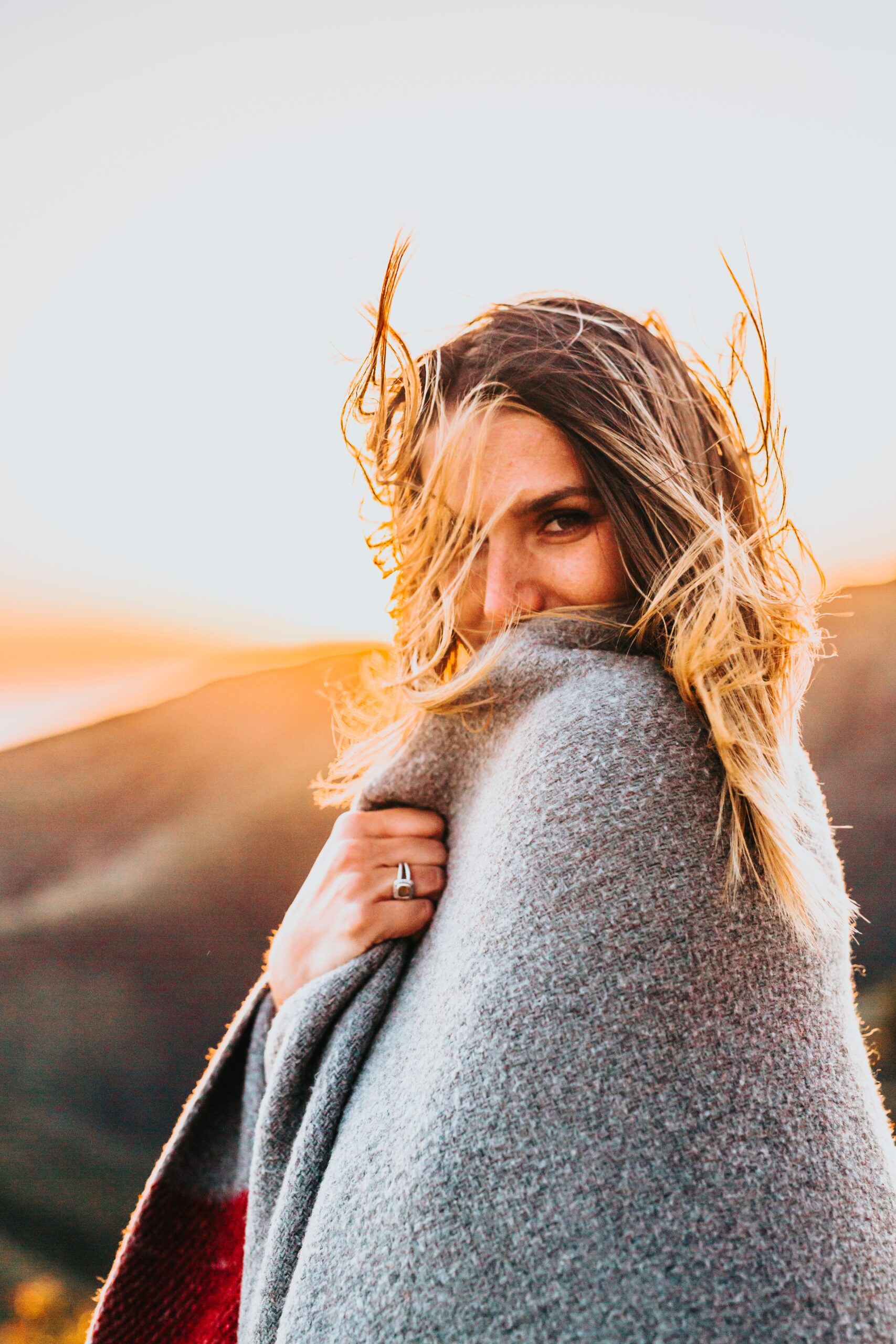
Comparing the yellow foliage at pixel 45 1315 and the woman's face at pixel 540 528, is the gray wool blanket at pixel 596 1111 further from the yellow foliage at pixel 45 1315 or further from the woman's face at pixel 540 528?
the yellow foliage at pixel 45 1315

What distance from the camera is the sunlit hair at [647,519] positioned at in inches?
26.7

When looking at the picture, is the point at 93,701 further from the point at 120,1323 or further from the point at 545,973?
the point at 545,973

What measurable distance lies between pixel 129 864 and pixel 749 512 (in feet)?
5.56

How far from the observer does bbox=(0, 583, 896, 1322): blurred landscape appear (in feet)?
5.95

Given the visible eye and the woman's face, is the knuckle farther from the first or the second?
the visible eye

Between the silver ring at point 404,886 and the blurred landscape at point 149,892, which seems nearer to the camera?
the silver ring at point 404,886

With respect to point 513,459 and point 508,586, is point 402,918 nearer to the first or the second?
point 508,586

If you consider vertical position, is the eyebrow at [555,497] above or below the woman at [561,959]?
above

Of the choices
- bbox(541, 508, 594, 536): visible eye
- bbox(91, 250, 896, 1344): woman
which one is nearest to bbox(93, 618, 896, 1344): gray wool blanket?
bbox(91, 250, 896, 1344): woman

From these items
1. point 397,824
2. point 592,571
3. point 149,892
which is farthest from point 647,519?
point 149,892

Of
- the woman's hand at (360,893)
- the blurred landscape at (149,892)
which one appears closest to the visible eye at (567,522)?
the woman's hand at (360,893)

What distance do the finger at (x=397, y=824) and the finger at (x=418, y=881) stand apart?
43mm

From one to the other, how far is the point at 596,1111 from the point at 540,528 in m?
0.61

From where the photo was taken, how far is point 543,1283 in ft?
1.65
